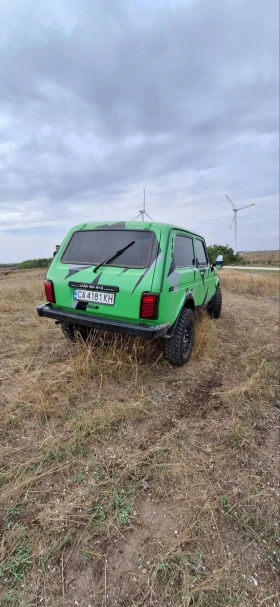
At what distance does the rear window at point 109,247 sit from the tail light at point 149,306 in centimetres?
35

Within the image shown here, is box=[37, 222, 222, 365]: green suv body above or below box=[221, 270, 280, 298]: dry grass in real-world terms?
above

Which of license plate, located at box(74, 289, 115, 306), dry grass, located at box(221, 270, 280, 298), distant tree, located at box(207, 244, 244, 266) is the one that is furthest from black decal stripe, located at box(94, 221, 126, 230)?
distant tree, located at box(207, 244, 244, 266)

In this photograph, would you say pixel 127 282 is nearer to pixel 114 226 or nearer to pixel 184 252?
pixel 114 226

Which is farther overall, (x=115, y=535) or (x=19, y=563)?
(x=115, y=535)

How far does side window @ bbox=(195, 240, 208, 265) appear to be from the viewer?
422 centimetres

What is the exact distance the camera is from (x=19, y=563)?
1.28m

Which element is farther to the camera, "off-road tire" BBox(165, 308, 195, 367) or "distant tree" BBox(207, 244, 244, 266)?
"distant tree" BBox(207, 244, 244, 266)

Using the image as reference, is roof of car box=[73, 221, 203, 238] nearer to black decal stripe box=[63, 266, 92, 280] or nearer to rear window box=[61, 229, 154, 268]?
rear window box=[61, 229, 154, 268]

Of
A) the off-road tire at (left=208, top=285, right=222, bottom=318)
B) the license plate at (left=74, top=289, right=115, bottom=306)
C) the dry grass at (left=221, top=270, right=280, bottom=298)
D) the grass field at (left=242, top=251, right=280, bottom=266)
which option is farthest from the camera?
the grass field at (left=242, top=251, right=280, bottom=266)

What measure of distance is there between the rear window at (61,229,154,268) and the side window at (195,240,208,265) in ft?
5.29

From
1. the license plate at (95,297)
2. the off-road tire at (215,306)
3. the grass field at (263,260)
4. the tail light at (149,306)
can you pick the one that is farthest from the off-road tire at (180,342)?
the grass field at (263,260)

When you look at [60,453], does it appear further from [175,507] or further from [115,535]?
[175,507]

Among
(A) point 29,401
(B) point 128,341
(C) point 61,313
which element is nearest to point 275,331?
(B) point 128,341

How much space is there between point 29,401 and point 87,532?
1.33 meters
